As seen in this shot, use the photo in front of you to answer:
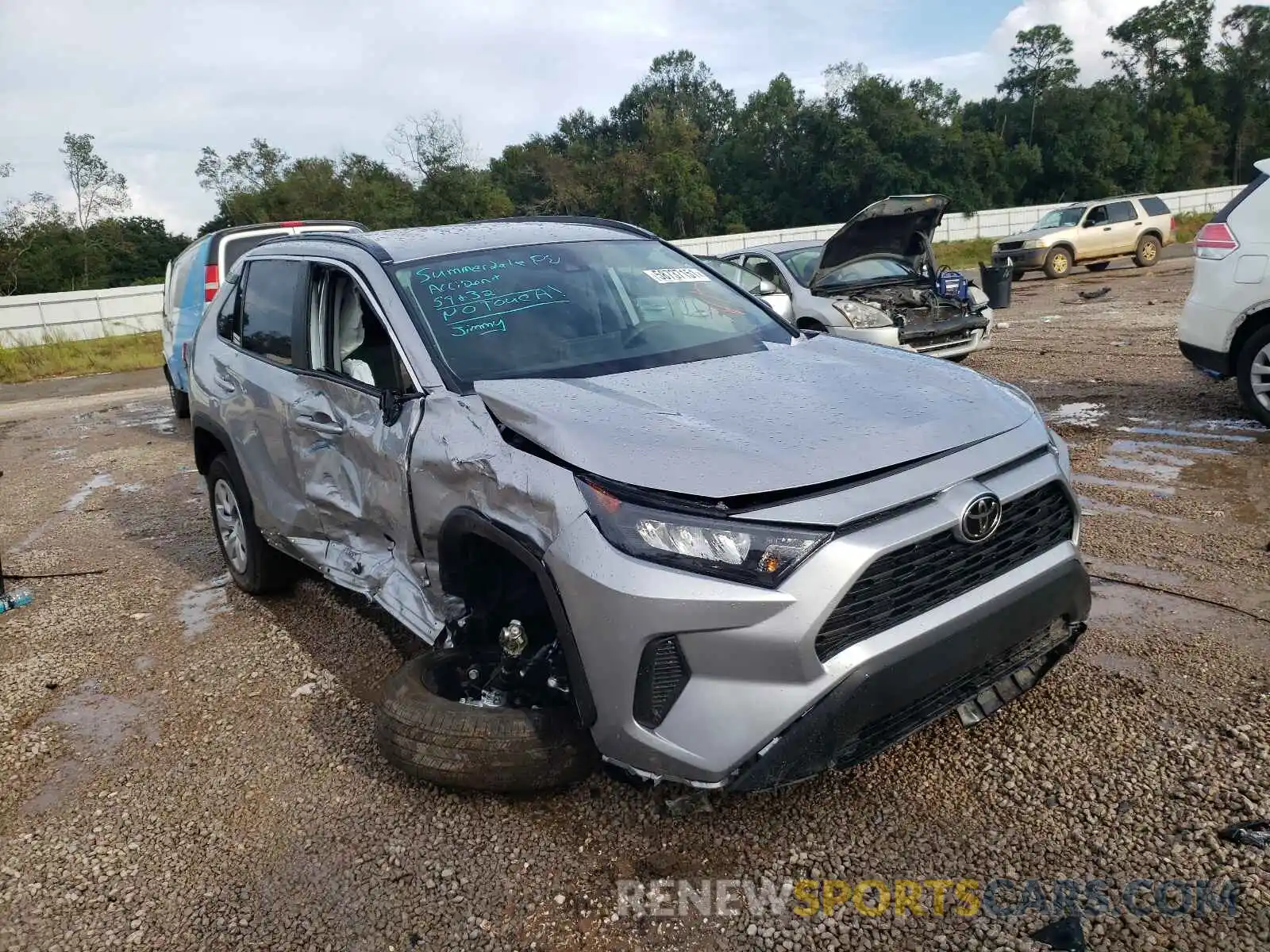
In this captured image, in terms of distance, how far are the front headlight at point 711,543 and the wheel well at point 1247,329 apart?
5418 millimetres

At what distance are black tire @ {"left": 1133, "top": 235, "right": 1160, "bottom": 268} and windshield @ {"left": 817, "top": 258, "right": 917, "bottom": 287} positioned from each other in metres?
14.3

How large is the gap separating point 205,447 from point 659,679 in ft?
12.3

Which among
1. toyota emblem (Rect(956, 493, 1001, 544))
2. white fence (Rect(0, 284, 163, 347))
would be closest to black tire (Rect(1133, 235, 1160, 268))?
toyota emblem (Rect(956, 493, 1001, 544))

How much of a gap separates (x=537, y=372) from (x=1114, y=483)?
4106 mm

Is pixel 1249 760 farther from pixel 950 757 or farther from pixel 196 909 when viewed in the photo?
pixel 196 909

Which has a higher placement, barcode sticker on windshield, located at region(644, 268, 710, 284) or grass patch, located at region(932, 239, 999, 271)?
barcode sticker on windshield, located at region(644, 268, 710, 284)

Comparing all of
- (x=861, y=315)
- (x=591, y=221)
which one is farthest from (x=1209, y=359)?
(x=591, y=221)

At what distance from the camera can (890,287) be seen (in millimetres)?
10562

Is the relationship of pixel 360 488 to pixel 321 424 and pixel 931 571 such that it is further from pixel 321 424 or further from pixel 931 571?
pixel 931 571

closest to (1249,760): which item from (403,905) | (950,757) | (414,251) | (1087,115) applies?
(950,757)

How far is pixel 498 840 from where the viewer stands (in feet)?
8.89

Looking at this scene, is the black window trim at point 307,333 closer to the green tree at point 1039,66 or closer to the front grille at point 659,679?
the front grille at point 659,679

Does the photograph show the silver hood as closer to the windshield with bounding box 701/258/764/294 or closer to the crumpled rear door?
the crumpled rear door

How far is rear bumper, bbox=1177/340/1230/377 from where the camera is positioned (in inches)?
249
